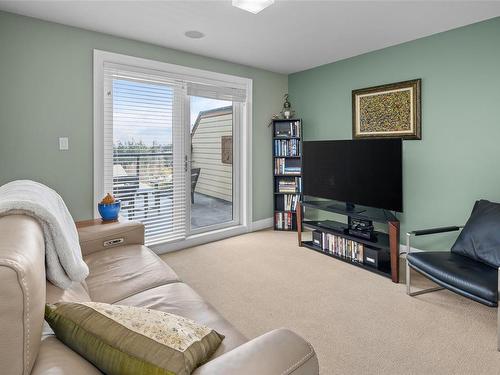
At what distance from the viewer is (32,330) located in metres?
0.77

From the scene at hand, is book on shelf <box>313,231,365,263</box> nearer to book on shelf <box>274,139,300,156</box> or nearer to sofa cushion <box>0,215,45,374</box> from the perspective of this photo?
book on shelf <box>274,139,300,156</box>

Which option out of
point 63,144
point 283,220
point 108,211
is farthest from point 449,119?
point 63,144

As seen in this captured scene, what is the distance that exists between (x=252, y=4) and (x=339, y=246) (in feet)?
8.55

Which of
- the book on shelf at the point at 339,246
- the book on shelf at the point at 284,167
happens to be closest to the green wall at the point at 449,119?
the book on shelf at the point at 339,246

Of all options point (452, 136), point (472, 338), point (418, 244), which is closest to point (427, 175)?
point (452, 136)

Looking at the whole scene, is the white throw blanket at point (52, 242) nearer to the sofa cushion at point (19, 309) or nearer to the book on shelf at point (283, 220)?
the sofa cushion at point (19, 309)

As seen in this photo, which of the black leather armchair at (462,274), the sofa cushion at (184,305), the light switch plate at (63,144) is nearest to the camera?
the sofa cushion at (184,305)

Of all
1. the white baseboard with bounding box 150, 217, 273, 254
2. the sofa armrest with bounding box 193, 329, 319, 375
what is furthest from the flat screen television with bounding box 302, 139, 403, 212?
the sofa armrest with bounding box 193, 329, 319, 375

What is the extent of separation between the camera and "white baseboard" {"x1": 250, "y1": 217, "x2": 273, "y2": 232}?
4875 millimetres

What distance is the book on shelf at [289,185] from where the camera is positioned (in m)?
4.84

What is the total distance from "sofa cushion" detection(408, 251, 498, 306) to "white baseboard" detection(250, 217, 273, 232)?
2523 millimetres

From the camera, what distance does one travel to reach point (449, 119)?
3.33 meters

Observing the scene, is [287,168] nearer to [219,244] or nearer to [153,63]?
[219,244]

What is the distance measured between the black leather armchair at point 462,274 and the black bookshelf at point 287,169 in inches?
88.2
